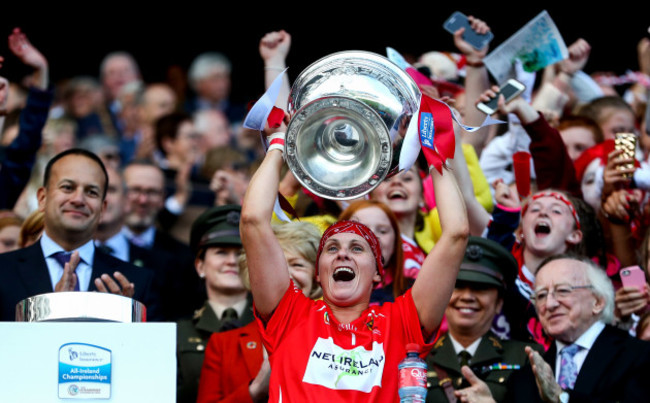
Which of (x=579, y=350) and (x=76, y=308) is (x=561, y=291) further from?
(x=76, y=308)

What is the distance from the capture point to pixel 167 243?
8711 mm

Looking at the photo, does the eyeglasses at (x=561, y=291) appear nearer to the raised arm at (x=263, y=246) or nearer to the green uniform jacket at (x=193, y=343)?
the raised arm at (x=263, y=246)

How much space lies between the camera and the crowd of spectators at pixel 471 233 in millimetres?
6164

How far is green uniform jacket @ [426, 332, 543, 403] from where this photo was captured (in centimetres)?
616

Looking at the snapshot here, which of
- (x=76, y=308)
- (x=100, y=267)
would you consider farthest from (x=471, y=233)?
(x=76, y=308)

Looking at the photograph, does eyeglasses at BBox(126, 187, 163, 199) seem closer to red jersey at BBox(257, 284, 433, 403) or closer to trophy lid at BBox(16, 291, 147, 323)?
red jersey at BBox(257, 284, 433, 403)

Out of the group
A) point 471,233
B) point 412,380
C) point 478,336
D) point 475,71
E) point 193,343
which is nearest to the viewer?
point 412,380

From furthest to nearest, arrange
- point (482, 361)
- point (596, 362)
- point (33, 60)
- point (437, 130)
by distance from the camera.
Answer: point (33, 60) → point (482, 361) → point (596, 362) → point (437, 130)

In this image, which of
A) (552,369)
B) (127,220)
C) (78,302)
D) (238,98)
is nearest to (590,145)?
(552,369)

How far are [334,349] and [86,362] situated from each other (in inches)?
40.7

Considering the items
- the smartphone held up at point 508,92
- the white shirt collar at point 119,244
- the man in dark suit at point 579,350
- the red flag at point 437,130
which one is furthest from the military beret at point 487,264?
the white shirt collar at point 119,244

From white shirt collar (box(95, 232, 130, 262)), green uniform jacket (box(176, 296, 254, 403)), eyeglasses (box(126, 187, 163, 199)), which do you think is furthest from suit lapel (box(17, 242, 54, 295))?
eyeglasses (box(126, 187, 163, 199))

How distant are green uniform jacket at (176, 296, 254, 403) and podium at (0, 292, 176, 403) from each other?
158cm

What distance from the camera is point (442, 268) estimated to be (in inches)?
206
